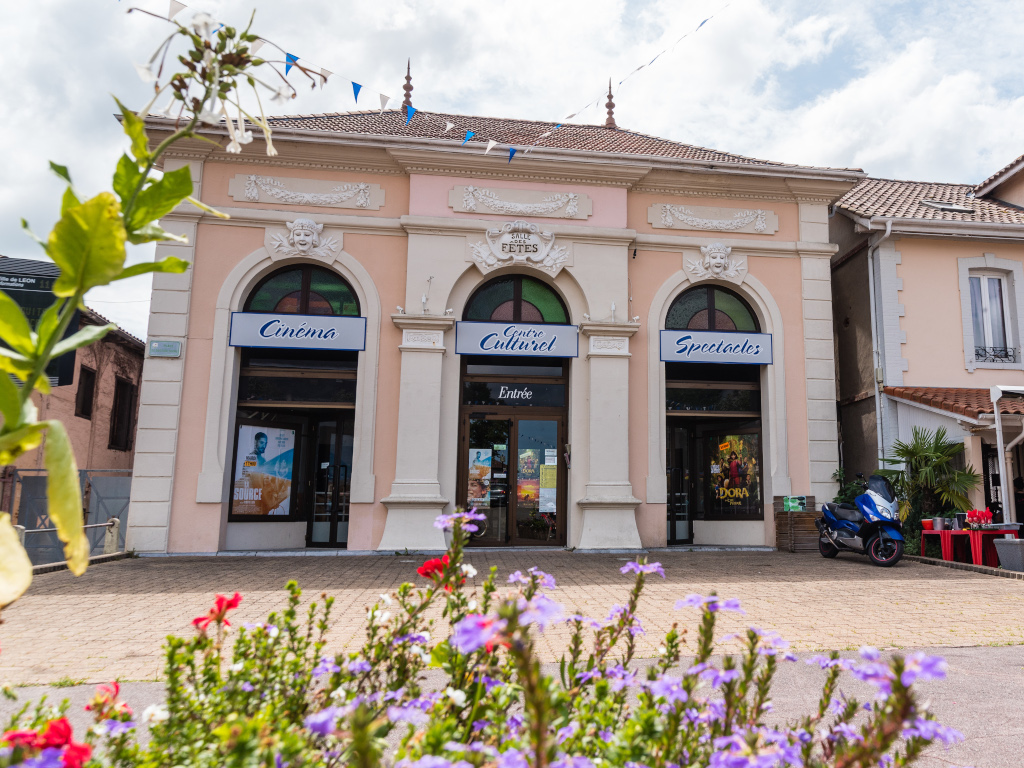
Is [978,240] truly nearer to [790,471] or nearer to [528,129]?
[790,471]

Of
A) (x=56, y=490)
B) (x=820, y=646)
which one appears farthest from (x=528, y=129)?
(x=56, y=490)

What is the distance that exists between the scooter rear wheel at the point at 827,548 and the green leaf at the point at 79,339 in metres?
11.4

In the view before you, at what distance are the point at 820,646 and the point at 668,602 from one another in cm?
200

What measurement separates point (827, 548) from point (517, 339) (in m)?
6.04

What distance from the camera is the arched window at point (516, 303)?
11984 millimetres

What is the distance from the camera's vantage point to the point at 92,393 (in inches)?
661

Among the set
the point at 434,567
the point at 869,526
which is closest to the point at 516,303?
the point at 869,526

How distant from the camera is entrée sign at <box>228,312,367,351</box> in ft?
36.6

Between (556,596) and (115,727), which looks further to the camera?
(556,596)

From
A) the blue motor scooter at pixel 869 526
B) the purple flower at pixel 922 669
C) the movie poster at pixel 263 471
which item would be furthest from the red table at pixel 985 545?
the movie poster at pixel 263 471

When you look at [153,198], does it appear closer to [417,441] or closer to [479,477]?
[417,441]

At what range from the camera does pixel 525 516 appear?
11797 millimetres

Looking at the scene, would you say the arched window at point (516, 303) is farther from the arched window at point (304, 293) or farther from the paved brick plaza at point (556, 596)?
the paved brick plaza at point (556, 596)

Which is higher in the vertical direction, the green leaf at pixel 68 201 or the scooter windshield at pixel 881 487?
the green leaf at pixel 68 201
